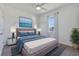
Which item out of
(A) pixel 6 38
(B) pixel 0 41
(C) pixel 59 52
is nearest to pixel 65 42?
(C) pixel 59 52

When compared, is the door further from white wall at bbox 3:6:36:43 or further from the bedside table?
the bedside table

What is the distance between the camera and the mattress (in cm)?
137

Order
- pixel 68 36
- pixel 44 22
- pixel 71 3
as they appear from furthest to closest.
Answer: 1. pixel 44 22
2. pixel 68 36
3. pixel 71 3

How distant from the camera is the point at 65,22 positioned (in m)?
1.58

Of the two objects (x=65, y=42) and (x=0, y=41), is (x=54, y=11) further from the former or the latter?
(x=0, y=41)

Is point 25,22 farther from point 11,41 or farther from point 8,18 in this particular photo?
point 11,41

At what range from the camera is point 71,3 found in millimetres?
1459

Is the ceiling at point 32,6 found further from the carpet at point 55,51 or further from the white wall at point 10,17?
the carpet at point 55,51

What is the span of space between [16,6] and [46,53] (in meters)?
1.02

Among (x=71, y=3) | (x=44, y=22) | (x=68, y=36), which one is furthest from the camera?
(x=44, y=22)

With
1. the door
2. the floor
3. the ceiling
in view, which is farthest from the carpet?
the ceiling

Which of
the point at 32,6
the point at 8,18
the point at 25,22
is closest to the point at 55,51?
the point at 25,22

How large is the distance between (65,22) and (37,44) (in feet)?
2.24

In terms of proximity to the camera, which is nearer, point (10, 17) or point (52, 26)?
point (10, 17)
